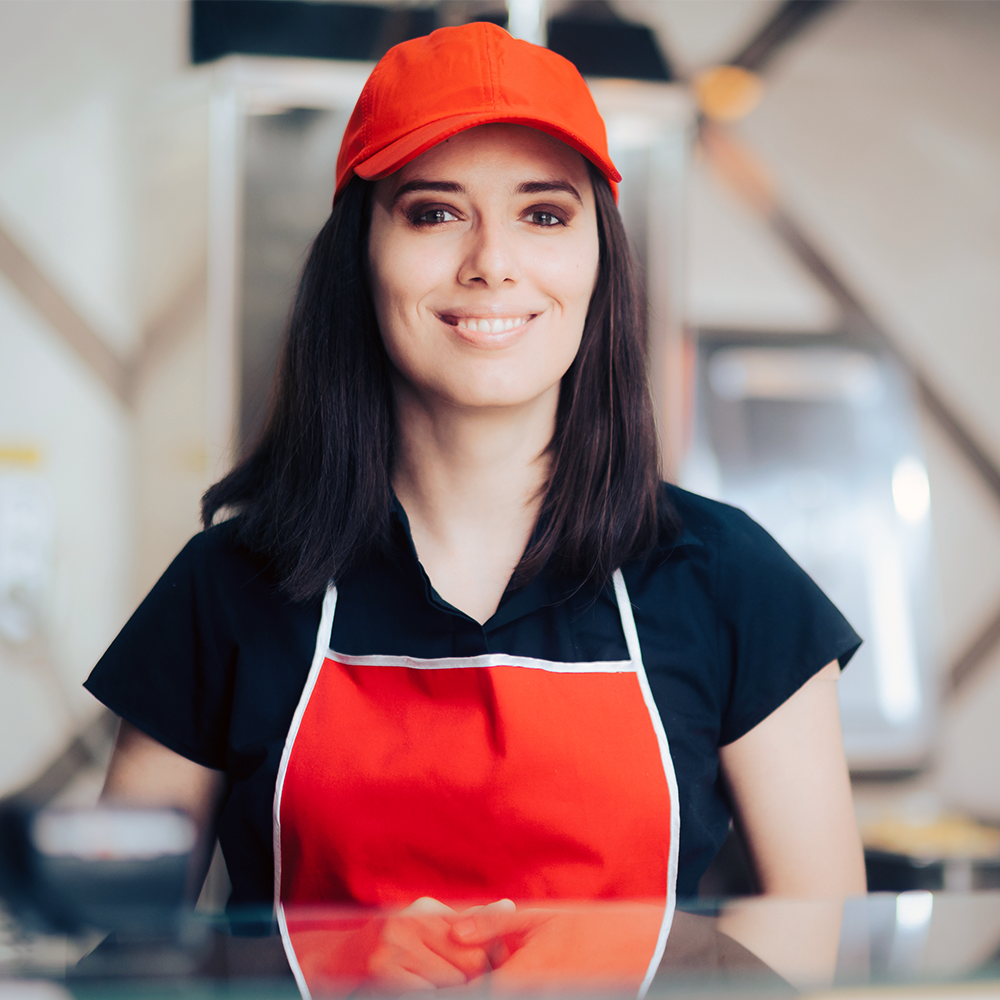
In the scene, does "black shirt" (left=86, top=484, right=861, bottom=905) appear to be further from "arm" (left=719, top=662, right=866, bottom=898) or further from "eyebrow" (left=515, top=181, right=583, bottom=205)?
"eyebrow" (left=515, top=181, right=583, bottom=205)

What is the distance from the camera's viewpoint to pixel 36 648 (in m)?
1.73

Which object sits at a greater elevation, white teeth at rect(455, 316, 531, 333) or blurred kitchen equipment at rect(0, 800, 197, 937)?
white teeth at rect(455, 316, 531, 333)

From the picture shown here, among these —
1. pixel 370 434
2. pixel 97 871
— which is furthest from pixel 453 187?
pixel 97 871

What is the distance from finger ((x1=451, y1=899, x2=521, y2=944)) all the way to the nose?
0.46 meters

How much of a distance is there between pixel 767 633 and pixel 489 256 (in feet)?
1.20

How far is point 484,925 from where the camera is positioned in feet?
1.55

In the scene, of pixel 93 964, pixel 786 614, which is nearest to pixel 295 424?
pixel 786 614

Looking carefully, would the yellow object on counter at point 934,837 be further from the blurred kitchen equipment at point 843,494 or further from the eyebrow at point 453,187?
the eyebrow at point 453,187

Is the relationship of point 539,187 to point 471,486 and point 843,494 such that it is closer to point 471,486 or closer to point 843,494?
point 471,486

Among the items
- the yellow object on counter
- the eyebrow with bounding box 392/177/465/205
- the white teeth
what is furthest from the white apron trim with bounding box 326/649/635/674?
the yellow object on counter

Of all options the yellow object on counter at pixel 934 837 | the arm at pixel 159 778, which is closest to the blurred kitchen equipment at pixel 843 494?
the yellow object on counter at pixel 934 837

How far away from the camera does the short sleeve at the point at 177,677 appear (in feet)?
2.74

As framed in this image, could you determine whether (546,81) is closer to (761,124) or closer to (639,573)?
(639,573)

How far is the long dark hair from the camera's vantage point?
0.86m
